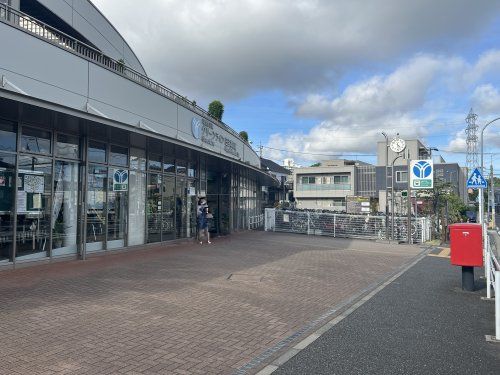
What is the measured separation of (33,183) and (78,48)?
143 inches

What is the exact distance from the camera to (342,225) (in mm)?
22516

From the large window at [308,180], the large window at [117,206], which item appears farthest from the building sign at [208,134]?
the large window at [308,180]

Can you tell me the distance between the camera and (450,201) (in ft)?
78.1

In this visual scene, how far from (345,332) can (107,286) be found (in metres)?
4.38

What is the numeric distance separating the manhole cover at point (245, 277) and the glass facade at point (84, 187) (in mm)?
4201

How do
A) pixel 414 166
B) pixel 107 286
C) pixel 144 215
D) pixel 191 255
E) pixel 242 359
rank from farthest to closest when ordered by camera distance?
pixel 414 166 → pixel 144 215 → pixel 191 255 → pixel 107 286 → pixel 242 359

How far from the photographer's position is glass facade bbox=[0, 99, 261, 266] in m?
9.62

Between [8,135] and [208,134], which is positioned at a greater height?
[208,134]

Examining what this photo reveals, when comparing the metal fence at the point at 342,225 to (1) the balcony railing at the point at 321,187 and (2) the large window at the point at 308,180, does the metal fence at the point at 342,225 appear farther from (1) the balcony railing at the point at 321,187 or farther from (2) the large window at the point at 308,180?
(2) the large window at the point at 308,180

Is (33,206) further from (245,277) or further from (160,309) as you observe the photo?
(160,309)

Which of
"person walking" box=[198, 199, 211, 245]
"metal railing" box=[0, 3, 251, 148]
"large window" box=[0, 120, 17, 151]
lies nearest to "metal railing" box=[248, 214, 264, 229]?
"metal railing" box=[0, 3, 251, 148]

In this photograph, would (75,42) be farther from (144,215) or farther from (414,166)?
(414,166)

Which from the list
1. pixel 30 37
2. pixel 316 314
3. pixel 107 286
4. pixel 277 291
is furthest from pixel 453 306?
pixel 30 37

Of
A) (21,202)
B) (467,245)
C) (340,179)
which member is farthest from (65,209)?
(340,179)
